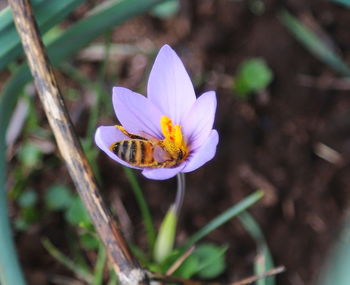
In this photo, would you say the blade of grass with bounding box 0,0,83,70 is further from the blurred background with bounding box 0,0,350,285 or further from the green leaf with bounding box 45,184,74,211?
the green leaf with bounding box 45,184,74,211

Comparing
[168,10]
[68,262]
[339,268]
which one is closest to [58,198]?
[68,262]

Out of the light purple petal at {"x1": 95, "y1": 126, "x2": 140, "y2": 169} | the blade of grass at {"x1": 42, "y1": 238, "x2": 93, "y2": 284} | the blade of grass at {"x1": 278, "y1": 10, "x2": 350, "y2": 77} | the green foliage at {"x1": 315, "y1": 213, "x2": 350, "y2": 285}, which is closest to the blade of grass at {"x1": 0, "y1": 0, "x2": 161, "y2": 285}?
the light purple petal at {"x1": 95, "y1": 126, "x2": 140, "y2": 169}

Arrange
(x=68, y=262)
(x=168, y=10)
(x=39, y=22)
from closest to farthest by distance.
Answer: (x=39, y=22)
(x=68, y=262)
(x=168, y=10)

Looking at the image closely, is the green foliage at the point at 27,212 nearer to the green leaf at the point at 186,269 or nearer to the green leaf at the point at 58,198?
the green leaf at the point at 58,198

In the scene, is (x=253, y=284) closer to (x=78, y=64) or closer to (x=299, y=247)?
(x=299, y=247)

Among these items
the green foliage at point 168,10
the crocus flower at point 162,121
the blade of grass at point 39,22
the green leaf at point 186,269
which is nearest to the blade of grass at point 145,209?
the green leaf at point 186,269

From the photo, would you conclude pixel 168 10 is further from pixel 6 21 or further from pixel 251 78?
pixel 6 21

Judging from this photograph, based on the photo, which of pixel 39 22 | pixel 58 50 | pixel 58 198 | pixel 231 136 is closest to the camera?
pixel 39 22
